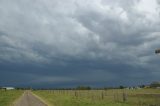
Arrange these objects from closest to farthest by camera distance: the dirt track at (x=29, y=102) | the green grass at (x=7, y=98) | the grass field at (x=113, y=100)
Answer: the grass field at (x=113, y=100)
the dirt track at (x=29, y=102)
the green grass at (x=7, y=98)

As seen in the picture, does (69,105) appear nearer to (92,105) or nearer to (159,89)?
(92,105)

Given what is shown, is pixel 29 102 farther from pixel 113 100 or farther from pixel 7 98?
pixel 7 98

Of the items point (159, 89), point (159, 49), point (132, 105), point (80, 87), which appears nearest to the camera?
point (132, 105)

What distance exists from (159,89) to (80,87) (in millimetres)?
124437

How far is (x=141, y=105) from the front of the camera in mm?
39281

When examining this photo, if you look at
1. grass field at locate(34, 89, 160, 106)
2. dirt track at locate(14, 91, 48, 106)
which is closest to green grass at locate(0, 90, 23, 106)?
dirt track at locate(14, 91, 48, 106)

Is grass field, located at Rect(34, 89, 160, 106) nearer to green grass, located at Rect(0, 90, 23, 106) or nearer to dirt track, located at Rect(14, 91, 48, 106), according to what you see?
dirt track, located at Rect(14, 91, 48, 106)

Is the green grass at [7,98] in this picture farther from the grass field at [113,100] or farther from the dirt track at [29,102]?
the grass field at [113,100]

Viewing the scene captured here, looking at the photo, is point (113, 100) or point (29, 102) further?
A: point (113, 100)

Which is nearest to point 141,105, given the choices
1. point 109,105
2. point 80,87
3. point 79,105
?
point 109,105

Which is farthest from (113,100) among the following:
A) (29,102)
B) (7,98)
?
(7,98)

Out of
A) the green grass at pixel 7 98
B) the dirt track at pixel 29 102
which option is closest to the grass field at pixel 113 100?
the dirt track at pixel 29 102

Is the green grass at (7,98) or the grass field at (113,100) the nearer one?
the grass field at (113,100)

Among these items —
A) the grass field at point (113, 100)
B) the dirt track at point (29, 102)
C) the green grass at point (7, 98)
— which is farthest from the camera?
the green grass at point (7, 98)
